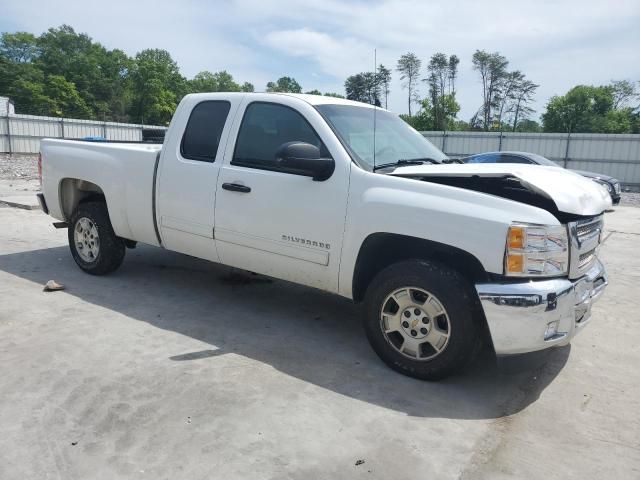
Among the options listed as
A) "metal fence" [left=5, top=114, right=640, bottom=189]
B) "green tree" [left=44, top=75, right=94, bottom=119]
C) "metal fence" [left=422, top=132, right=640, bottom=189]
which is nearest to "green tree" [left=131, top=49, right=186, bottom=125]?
→ "green tree" [left=44, top=75, right=94, bottom=119]

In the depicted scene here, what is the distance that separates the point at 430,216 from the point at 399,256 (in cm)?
59

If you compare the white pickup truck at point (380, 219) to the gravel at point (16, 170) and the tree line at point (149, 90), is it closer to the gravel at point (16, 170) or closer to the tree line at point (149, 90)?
the gravel at point (16, 170)

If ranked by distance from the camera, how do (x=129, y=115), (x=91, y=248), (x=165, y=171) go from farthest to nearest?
(x=129, y=115), (x=91, y=248), (x=165, y=171)

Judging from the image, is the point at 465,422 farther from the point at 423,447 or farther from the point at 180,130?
the point at 180,130

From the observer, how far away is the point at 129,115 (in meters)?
80.2

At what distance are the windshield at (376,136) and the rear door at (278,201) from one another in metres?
0.13

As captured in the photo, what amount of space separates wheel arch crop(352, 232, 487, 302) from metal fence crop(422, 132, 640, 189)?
24010 mm

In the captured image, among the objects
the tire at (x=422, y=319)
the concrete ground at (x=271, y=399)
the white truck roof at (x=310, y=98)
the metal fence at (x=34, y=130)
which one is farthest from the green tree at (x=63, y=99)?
the tire at (x=422, y=319)

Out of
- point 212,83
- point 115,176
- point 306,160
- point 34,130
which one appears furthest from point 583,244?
point 212,83

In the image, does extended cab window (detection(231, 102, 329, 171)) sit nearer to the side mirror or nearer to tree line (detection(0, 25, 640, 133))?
the side mirror

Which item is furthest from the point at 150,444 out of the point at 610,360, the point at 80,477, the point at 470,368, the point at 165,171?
the point at 610,360

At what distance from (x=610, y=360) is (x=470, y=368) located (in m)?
1.21

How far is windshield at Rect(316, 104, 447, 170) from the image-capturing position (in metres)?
4.07

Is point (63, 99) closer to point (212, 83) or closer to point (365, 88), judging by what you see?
point (212, 83)
